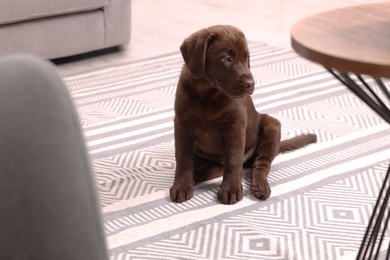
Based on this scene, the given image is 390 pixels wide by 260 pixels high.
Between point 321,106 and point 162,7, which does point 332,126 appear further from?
point 162,7

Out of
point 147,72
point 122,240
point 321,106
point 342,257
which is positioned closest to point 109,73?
point 147,72

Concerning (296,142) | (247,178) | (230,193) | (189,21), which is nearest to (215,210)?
(230,193)

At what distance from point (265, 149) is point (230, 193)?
242mm

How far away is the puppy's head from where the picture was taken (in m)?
1.89

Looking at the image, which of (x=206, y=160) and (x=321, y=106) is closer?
(x=206, y=160)

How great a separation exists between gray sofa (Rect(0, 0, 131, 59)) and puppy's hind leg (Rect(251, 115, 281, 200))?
1.45 meters

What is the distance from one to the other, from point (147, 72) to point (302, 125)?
3.32ft

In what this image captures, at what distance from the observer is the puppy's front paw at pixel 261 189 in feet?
6.56

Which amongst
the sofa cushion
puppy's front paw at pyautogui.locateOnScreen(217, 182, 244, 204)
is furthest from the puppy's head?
the sofa cushion

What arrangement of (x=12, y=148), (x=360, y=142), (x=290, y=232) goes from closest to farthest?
(x=12, y=148) < (x=290, y=232) < (x=360, y=142)

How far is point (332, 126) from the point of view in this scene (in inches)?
101

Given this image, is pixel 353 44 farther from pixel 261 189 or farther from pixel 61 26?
pixel 61 26

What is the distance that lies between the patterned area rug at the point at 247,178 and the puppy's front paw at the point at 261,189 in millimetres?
21

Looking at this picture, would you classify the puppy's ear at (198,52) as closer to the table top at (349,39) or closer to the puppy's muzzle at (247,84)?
the puppy's muzzle at (247,84)
